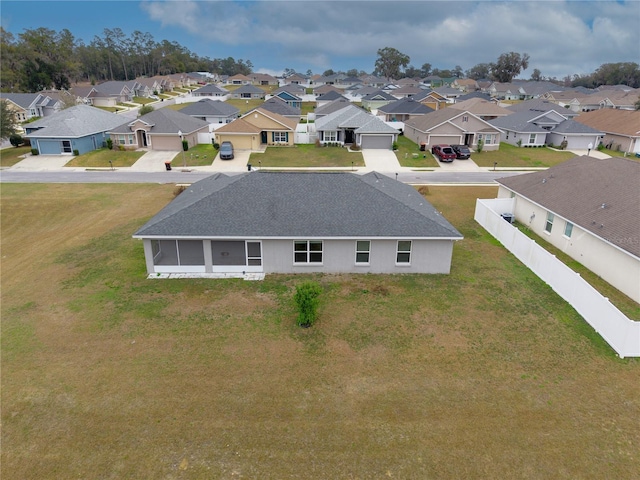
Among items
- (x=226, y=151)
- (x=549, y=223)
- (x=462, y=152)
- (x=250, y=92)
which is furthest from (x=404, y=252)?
(x=250, y=92)

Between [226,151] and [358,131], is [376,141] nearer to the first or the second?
[358,131]

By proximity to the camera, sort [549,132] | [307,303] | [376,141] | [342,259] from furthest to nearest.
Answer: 1. [549,132]
2. [376,141]
3. [342,259]
4. [307,303]

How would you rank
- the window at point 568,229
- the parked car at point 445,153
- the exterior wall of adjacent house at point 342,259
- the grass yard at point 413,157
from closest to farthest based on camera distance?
1. the exterior wall of adjacent house at point 342,259
2. the window at point 568,229
3. the grass yard at point 413,157
4. the parked car at point 445,153

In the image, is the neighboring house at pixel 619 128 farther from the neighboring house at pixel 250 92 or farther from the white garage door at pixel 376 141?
the neighboring house at pixel 250 92

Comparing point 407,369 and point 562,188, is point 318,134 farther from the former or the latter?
point 407,369

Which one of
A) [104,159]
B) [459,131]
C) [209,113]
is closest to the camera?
[104,159]

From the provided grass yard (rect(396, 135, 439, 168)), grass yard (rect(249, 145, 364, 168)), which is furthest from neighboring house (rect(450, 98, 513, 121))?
grass yard (rect(249, 145, 364, 168))

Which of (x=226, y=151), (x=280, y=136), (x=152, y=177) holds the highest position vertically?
(x=280, y=136)

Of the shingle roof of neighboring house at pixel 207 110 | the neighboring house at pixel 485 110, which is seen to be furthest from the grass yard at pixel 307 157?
the neighboring house at pixel 485 110
